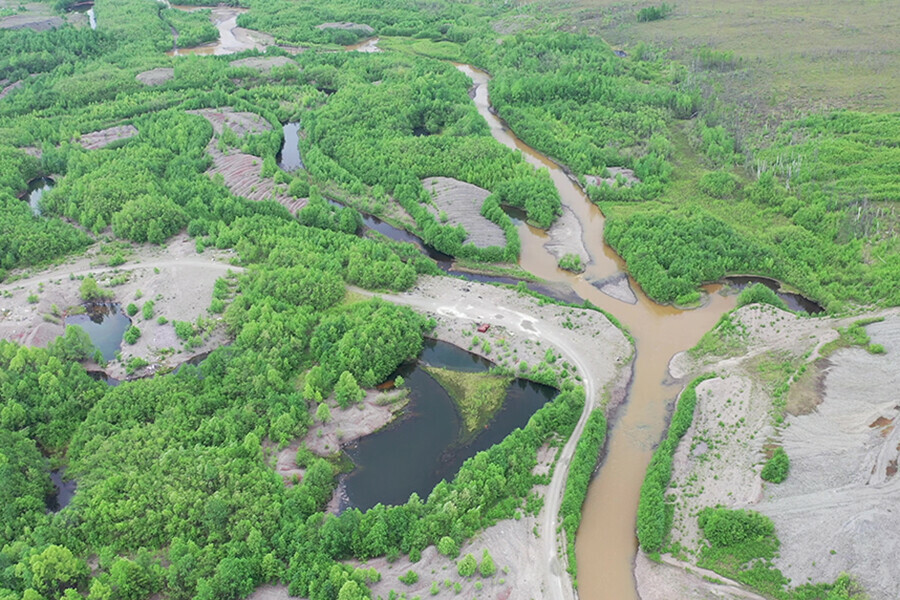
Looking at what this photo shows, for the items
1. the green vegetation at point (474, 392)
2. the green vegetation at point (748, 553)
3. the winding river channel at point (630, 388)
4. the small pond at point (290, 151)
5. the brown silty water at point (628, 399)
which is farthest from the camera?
the small pond at point (290, 151)

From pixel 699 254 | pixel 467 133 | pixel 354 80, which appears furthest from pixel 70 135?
pixel 699 254

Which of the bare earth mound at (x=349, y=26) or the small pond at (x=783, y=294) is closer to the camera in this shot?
the small pond at (x=783, y=294)

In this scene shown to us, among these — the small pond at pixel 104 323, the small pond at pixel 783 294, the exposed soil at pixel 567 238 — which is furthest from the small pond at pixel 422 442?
the small pond at pixel 104 323

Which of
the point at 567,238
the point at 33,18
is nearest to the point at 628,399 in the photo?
→ the point at 567,238

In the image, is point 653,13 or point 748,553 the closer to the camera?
point 748,553

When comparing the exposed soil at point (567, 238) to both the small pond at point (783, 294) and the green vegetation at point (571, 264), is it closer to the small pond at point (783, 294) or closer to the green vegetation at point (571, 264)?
the green vegetation at point (571, 264)

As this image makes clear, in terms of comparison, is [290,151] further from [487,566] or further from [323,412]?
[487,566]
